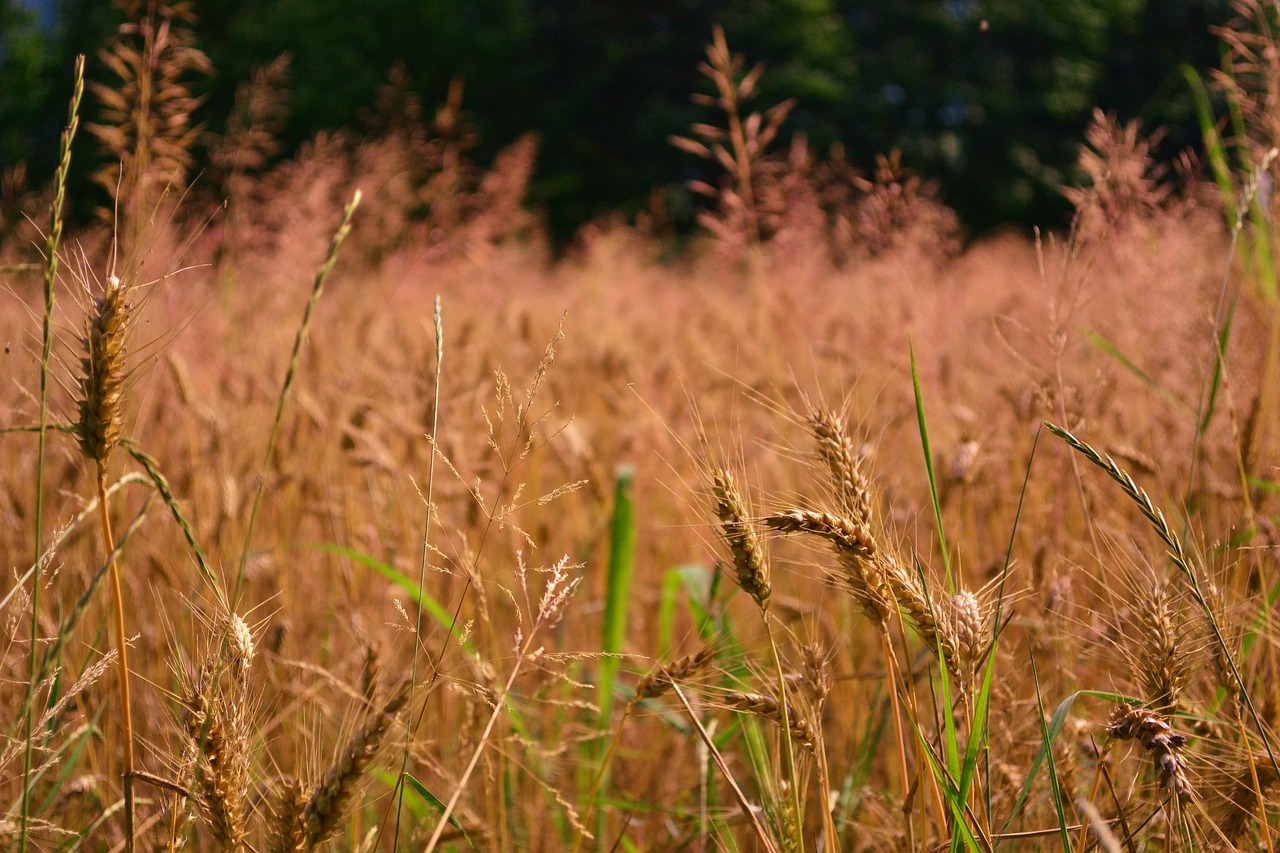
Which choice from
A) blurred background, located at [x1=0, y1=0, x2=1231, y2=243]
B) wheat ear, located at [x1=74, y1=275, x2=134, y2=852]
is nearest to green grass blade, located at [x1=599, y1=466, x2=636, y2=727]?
wheat ear, located at [x1=74, y1=275, x2=134, y2=852]

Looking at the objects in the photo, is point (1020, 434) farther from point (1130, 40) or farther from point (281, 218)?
point (1130, 40)

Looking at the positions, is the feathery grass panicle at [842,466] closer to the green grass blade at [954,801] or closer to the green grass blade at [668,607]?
the green grass blade at [954,801]

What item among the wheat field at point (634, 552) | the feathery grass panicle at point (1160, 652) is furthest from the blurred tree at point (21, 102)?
the feathery grass panicle at point (1160, 652)

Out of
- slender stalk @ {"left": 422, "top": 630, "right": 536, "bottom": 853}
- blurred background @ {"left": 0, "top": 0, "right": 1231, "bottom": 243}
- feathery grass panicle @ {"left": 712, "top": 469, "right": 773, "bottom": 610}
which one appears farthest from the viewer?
blurred background @ {"left": 0, "top": 0, "right": 1231, "bottom": 243}

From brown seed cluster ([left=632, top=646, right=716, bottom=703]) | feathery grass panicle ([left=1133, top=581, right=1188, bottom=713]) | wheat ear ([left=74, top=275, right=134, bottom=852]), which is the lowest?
brown seed cluster ([left=632, top=646, right=716, bottom=703])

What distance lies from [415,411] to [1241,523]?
160 centimetres

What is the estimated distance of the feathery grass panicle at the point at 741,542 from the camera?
0.77m

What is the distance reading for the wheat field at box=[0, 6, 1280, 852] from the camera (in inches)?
29.8

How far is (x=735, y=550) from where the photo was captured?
2.55 ft

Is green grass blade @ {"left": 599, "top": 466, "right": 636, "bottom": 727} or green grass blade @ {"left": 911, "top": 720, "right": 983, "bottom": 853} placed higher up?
green grass blade @ {"left": 911, "top": 720, "right": 983, "bottom": 853}

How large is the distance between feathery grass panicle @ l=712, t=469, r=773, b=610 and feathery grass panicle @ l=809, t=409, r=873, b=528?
0.33ft

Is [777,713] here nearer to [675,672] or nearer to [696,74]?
[675,672]

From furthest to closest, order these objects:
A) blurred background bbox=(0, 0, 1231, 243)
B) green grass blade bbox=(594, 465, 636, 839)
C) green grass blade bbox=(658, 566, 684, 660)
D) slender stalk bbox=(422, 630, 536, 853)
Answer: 1. blurred background bbox=(0, 0, 1231, 243)
2. green grass blade bbox=(658, 566, 684, 660)
3. green grass blade bbox=(594, 465, 636, 839)
4. slender stalk bbox=(422, 630, 536, 853)

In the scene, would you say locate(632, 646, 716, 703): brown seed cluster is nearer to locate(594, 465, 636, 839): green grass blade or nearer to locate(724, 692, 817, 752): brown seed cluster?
locate(724, 692, 817, 752): brown seed cluster
